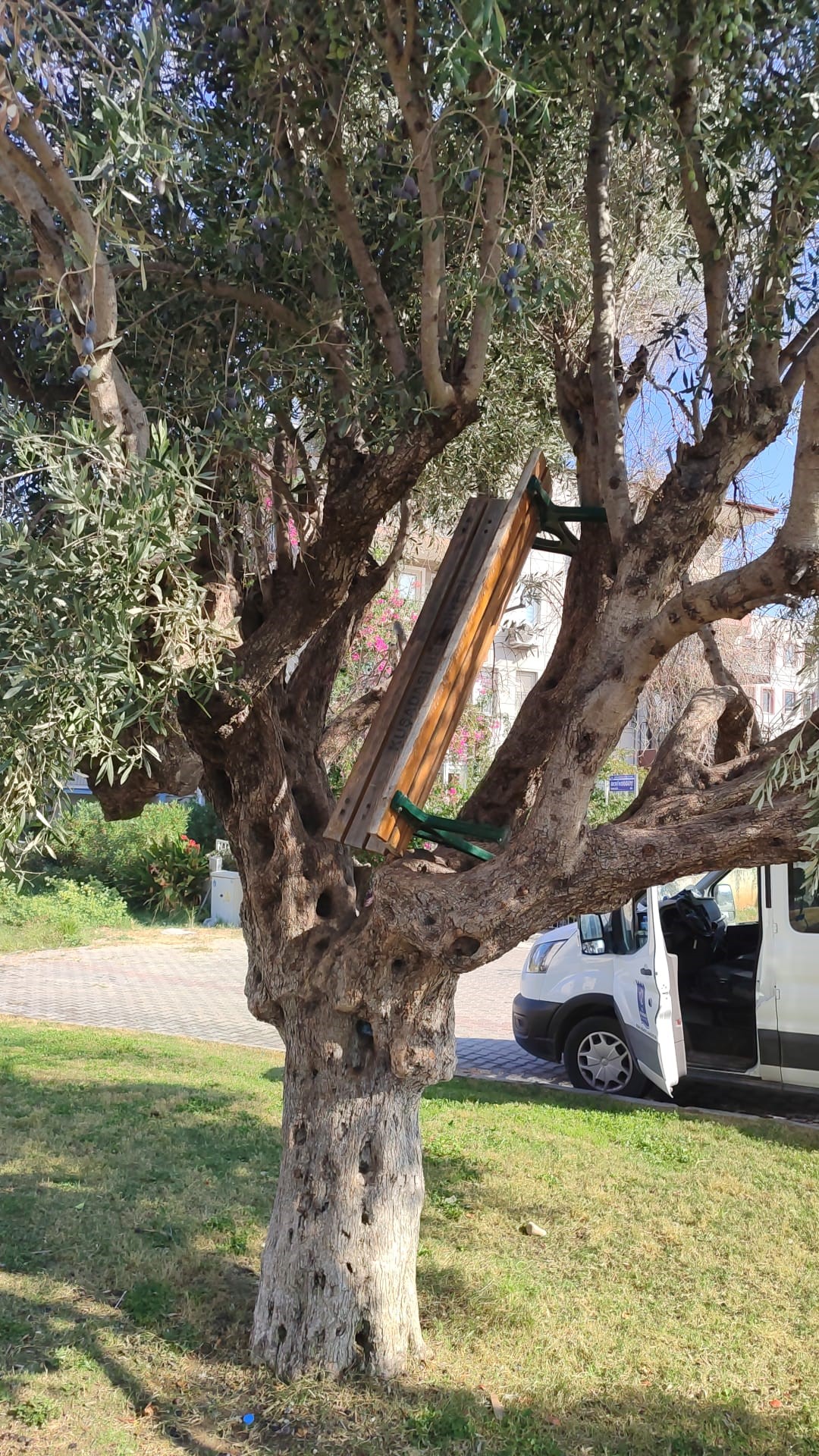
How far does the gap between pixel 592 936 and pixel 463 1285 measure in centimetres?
459

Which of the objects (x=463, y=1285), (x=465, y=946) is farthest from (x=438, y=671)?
(x=463, y=1285)

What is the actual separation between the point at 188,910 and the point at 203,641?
57.7ft

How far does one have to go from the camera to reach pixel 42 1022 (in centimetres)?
1225

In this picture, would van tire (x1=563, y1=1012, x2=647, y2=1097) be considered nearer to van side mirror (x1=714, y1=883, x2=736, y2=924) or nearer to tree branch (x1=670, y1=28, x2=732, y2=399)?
van side mirror (x1=714, y1=883, x2=736, y2=924)

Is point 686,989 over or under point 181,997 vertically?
over

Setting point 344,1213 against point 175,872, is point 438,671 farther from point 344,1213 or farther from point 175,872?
point 175,872

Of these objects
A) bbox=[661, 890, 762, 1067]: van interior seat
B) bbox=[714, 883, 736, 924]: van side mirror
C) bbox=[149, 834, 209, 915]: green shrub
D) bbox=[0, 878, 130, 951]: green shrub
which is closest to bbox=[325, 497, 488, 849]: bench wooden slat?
bbox=[661, 890, 762, 1067]: van interior seat

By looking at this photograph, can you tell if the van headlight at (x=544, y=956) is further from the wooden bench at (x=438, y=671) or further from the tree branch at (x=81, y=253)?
the tree branch at (x=81, y=253)

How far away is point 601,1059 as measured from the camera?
9797 millimetres

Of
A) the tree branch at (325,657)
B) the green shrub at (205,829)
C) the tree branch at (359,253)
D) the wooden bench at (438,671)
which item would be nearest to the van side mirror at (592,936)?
the tree branch at (325,657)

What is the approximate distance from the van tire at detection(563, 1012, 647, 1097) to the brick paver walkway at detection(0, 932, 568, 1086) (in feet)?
2.00

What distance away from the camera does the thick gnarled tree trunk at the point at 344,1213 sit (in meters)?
4.67

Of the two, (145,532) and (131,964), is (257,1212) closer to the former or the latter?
(145,532)

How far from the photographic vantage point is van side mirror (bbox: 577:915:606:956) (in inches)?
390
